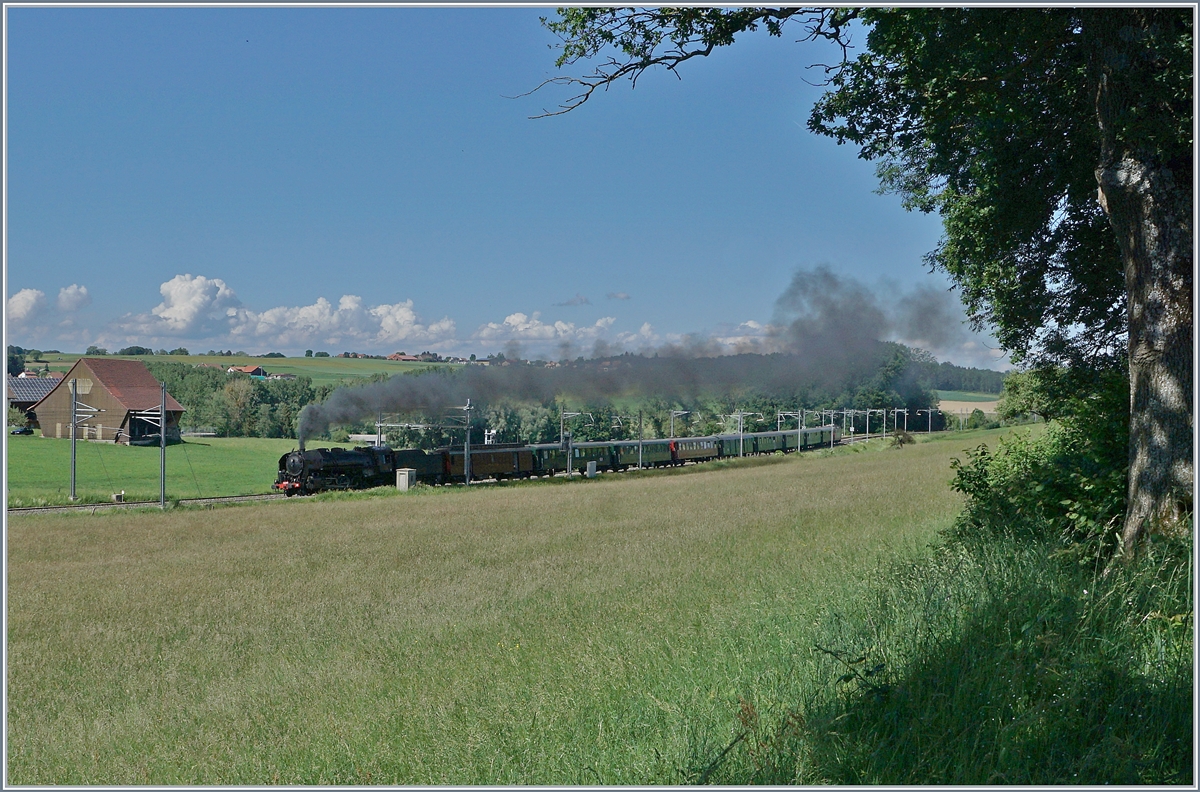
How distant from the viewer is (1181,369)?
6.66 metres

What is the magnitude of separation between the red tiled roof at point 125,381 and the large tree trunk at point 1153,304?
150ft

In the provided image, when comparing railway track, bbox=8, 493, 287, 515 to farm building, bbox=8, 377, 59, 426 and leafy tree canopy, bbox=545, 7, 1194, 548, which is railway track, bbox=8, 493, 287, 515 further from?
leafy tree canopy, bbox=545, 7, 1194, 548

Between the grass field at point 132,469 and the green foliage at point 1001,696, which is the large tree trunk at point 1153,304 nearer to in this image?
the green foliage at point 1001,696

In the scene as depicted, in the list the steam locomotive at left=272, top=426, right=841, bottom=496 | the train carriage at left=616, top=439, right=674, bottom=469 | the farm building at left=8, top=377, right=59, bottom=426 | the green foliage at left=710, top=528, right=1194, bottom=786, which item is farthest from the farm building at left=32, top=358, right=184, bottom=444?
the green foliage at left=710, top=528, right=1194, bottom=786

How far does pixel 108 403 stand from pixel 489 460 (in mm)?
23027

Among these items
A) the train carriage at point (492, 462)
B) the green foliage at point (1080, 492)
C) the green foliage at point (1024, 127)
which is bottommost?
the train carriage at point (492, 462)

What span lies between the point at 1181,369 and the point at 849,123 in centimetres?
451

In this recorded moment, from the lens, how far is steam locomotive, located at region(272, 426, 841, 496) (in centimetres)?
3638

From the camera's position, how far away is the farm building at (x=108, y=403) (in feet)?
141

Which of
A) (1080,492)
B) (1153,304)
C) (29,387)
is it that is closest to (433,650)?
A: (1080,492)

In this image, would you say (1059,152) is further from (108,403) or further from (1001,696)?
(108,403)

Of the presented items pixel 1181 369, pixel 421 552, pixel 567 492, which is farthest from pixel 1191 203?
pixel 567 492

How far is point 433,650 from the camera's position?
7.69 meters

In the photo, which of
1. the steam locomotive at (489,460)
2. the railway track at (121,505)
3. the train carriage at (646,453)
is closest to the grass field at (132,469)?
the railway track at (121,505)
